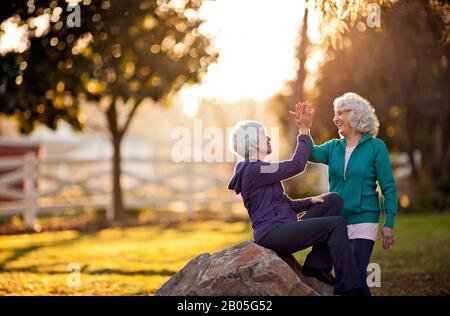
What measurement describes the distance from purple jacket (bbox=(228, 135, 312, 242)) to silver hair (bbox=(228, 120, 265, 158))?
0.10 m

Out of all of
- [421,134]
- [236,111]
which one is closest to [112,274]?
[421,134]

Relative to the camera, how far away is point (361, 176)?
577cm

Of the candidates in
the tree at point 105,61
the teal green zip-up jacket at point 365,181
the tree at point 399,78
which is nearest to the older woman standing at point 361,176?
the teal green zip-up jacket at point 365,181

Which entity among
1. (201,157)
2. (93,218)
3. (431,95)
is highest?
(431,95)

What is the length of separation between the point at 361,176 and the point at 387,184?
22 centimetres

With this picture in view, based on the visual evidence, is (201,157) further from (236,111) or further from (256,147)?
(236,111)

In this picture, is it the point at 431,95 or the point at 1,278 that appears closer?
the point at 1,278

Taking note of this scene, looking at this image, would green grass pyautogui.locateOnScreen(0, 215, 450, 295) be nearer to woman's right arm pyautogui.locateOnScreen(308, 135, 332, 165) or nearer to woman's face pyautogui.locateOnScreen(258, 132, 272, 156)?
woman's right arm pyautogui.locateOnScreen(308, 135, 332, 165)

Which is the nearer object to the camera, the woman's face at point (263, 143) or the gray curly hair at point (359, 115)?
the woman's face at point (263, 143)

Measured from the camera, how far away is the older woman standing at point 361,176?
18.7ft

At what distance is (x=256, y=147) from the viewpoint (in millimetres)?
Answer: 5590

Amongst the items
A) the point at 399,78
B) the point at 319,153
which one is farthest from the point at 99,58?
the point at 399,78

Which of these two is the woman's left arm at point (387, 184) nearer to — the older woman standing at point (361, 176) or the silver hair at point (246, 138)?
the older woman standing at point (361, 176)
